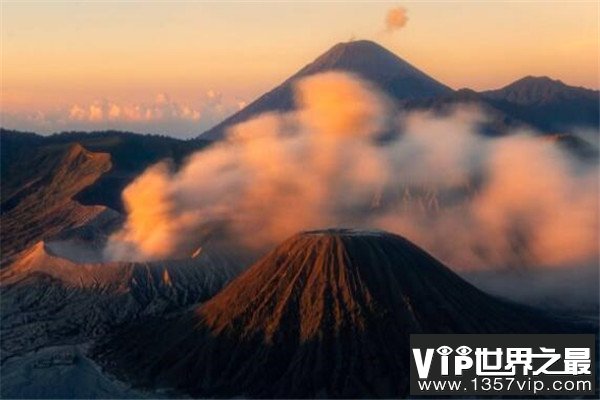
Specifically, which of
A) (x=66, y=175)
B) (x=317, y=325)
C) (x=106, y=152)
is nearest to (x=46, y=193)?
(x=66, y=175)

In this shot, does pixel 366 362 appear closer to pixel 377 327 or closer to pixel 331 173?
pixel 377 327

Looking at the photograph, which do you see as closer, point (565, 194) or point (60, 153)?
point (565, 194)

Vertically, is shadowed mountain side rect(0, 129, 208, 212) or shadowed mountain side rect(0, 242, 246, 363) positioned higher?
shadowed mountain side rect(0, 129, 208, 212)

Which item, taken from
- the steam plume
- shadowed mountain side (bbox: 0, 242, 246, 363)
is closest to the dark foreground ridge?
shadowed mountain side (bbox: 0, 242, 246, 363)

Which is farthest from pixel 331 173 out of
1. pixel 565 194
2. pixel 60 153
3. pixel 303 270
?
pixel 303 270

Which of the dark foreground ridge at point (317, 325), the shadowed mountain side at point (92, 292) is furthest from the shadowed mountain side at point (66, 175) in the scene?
the dark foreground ridge at point (317, 325)

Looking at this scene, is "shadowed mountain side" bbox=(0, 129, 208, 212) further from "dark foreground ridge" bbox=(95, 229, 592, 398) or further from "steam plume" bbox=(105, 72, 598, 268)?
"dark foreground ridge" bbox=(95, 229, 592, 398)
